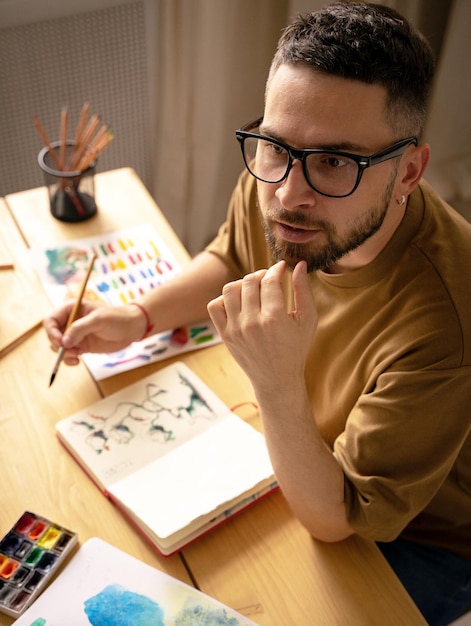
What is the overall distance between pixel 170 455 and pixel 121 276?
0.48 meters

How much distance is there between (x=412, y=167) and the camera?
104 centimetres

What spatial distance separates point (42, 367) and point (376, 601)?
26.9 inches

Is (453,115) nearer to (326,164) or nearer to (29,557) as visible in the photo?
(326,164)

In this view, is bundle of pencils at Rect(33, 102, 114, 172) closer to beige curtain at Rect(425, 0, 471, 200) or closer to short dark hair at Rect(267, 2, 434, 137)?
short dark hair at Rect(267, 2, 434, 137)

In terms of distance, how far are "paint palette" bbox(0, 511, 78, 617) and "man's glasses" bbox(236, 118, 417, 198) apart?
586 mm

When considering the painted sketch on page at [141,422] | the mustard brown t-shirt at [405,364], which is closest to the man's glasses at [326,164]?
the mustard brown t-shirt at [405,364]

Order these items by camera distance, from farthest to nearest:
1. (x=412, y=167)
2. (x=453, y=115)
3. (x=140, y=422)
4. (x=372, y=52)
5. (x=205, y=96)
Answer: (x=205, y=96)
(x=453, y=115)
(x=140, y=422)
(x=412, y=167)
(x=372, y=52)

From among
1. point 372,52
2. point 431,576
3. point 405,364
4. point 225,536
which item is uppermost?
point 372,52

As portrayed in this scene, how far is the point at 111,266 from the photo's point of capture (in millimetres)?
1502

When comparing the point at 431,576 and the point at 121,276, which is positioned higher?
the point at 121,276

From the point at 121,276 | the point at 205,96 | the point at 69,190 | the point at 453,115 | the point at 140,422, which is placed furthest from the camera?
the point at 205,96

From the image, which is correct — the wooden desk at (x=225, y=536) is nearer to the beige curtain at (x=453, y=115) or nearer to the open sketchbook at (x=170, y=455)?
the open sketchbook at (x=170, y=455)

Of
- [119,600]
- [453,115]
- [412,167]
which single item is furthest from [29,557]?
[453,115]

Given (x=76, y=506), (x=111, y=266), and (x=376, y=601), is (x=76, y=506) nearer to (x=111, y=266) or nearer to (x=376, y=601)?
(x=376, y=601)
